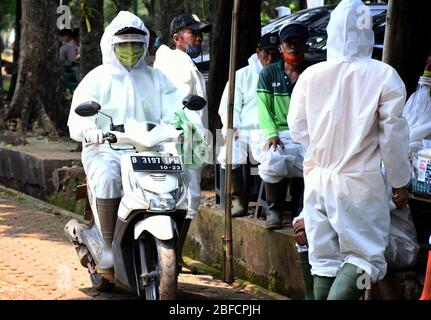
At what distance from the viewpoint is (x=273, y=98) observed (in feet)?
26.7

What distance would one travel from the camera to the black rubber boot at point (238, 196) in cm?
891

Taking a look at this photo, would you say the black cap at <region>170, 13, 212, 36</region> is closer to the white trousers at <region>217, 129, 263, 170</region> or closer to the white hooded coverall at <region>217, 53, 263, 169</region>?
the white hooded coverall at <region>217, 53, 263, 169</region>

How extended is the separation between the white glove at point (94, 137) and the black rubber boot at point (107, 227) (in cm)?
49

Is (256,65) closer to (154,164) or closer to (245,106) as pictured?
(245,106)

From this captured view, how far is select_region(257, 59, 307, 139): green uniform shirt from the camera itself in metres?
8.07

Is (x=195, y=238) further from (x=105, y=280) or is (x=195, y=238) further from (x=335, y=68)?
(x=335, y=68)

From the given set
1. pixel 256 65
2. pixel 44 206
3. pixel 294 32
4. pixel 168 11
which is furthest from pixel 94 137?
pixel 168 11

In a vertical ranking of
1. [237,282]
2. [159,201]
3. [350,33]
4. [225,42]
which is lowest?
[237,282]

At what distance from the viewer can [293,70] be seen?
26.6ft

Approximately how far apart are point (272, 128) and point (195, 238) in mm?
1801

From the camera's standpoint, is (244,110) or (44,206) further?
(44,206)

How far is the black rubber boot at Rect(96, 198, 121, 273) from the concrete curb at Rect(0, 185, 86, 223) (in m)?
3.22

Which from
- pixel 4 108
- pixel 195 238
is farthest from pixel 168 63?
pixel 4 108

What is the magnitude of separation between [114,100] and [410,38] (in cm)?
256
